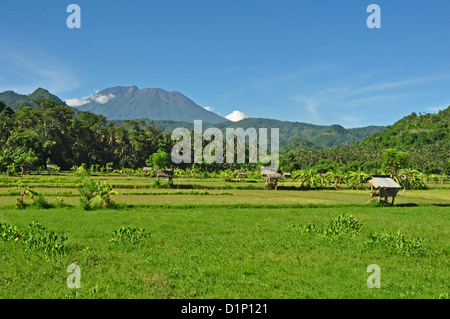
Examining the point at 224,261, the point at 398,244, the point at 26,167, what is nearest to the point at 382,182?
the point at 398,244

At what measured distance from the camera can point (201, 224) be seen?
1451cm

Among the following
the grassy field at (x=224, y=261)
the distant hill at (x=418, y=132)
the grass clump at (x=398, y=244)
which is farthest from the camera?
the distant hill at (x=418, y=132)

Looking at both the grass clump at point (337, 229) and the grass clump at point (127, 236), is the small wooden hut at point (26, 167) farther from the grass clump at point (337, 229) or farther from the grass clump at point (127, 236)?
the grass clump at point (337, 229)

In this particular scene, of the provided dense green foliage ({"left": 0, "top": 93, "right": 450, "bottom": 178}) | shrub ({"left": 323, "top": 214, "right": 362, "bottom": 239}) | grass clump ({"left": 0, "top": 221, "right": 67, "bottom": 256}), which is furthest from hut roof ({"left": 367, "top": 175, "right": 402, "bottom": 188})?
dense green foliage ({"left": 0, "top": 93, "right": 450, "bottom": 178})

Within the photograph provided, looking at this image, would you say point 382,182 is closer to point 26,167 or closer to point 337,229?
point 337,229

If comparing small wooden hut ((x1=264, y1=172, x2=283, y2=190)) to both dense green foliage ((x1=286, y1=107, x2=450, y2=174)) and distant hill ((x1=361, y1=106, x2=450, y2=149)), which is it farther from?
distant hill ((x1=361, y1=106, x2=450, y2=149))

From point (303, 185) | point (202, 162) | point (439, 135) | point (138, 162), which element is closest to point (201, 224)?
point (303, 185)

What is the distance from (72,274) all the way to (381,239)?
33.1ft

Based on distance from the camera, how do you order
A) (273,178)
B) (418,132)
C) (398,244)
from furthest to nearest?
A: (418,132) → (273,178) → (398,244)

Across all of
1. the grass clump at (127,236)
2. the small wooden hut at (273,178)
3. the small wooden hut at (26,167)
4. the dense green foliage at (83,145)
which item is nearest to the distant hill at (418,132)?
the dense green foliage at (83,145)

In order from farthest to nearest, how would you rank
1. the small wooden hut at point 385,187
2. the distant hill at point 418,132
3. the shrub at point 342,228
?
the distant hill at point 418,132 → the small wooden hut at point 385,187 → the shrub at point 342,228

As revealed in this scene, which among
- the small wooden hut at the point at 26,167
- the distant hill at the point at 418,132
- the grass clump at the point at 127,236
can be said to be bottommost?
the grass clump at the point at 127,236

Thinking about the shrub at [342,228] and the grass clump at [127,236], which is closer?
the grass clump at [127,236]
